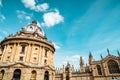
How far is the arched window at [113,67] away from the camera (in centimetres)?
4364

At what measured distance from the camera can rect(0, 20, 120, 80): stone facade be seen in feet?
108

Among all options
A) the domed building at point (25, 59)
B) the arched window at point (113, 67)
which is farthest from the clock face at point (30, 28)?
the arched window at point (113, 67)

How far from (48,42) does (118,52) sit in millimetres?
28514

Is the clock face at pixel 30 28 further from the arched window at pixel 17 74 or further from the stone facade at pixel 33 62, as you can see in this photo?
the arched window at pixel 17 74

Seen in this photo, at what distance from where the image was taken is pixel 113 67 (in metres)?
44.6

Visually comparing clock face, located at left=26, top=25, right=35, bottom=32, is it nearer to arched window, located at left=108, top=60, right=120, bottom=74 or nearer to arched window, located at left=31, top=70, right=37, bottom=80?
arched window, located at left=31, top=70, right=37, bottom=80

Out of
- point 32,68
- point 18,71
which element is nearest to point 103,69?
Answer: point 32,68

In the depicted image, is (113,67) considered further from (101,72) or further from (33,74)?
(33,74)

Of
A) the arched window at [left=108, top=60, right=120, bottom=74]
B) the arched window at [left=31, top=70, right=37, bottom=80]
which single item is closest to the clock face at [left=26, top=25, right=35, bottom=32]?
the arched window at [left=31, top=70, right=37, bottom=80]

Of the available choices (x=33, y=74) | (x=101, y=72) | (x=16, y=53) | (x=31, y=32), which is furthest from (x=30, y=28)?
(x=101, y=72)

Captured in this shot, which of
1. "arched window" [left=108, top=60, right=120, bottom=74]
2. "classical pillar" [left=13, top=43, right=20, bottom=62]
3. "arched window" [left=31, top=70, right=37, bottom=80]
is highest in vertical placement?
"classical pillar" [left=13, top=43, right=20, bottom=62]

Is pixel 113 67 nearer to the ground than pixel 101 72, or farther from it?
farther from it

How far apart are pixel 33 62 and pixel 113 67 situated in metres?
30.4

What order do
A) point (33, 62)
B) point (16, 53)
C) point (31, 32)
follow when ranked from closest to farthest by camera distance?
point (16, 53) < point (33, 62) < point (31, 32)
